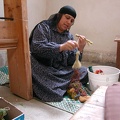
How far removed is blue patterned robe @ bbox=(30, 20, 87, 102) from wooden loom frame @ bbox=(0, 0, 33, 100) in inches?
3.8

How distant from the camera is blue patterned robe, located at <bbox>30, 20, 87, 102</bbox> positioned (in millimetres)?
1375

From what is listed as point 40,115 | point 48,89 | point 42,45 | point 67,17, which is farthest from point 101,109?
point 67,17

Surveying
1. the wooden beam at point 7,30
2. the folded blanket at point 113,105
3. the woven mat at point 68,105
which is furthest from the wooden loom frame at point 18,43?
the folded blanket at point 113,105

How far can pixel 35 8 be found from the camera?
259cm

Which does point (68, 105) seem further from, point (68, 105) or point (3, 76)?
point (3, 76)

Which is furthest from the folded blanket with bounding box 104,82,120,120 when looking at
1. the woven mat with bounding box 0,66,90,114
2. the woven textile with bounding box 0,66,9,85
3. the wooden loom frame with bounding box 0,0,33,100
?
the woven textile with bounding box 0,66,9,85

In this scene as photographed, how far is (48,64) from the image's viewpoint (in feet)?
4.99

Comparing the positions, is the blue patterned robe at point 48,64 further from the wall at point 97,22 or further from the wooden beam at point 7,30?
the wall at point 97,22

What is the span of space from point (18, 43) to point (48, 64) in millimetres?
348

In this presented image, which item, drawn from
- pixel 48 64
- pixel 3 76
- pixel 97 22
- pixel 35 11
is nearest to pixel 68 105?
pixel 48 64

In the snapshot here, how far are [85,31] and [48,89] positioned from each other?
57.1 inches

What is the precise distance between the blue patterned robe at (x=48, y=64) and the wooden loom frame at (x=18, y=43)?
97 millimetres

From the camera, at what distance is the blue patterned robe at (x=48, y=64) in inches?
54.1

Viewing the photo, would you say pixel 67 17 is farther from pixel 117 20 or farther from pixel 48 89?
pixel 117 20
